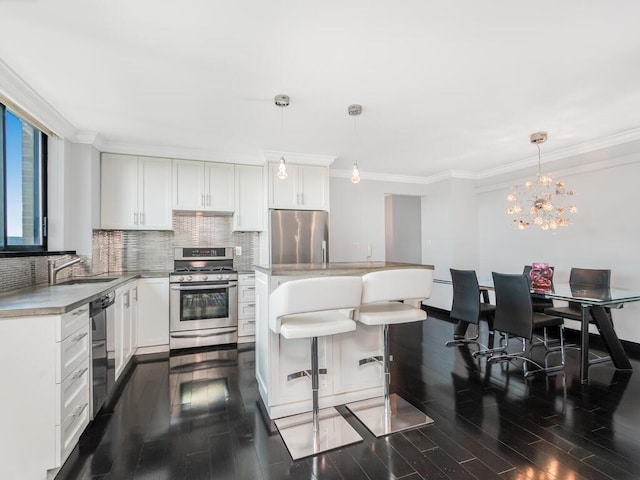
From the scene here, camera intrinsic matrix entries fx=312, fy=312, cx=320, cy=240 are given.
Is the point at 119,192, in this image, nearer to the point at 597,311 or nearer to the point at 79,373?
the point at 79,373

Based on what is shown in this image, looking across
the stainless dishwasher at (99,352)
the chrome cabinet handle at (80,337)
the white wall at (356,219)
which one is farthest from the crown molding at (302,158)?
the chrome cabinet handle at (80,337)

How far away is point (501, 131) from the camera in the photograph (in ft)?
11.7

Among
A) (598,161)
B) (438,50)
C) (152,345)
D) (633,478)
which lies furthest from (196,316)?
(598,161)

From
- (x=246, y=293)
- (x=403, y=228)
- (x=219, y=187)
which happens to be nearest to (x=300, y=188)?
(x=219, y=187)

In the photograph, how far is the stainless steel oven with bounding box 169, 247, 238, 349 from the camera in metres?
3.79

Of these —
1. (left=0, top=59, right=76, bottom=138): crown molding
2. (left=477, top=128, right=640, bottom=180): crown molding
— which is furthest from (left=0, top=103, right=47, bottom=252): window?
(left=477, top=128, right=640, bottom=180): crown molding

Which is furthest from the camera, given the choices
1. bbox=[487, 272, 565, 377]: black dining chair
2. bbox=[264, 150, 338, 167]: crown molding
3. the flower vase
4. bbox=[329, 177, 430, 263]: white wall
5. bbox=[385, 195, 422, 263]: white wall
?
bbox=[385, 195, 422, 263]: white wall

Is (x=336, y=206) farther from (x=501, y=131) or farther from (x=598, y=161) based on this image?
(x=598, y=161)

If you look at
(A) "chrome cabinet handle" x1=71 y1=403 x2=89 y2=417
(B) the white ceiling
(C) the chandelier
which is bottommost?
(A) "chrome cabinet handle" x1=71 y1=403 x2=89 y2=417

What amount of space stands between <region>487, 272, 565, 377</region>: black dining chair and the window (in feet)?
14.9

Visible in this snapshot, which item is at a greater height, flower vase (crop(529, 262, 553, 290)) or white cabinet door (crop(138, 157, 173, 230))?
white cabinet door (crop(138, 157, 173, 230))

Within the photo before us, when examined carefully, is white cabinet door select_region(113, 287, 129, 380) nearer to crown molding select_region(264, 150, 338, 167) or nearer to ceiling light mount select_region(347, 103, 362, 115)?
crown molding select_region(264, 150, 338, 167)

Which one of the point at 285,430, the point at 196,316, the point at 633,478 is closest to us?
the point at 633,478

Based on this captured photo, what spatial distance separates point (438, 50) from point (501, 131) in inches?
76.7
